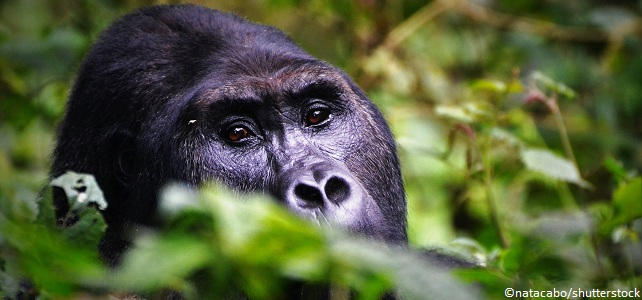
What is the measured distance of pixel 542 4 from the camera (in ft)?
22.9

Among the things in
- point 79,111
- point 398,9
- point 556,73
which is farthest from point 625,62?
point 79,111

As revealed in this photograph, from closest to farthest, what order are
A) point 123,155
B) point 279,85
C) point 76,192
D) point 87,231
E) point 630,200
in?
point 87,231
point 76,192
point 630,200
point 279,85
point 123,155

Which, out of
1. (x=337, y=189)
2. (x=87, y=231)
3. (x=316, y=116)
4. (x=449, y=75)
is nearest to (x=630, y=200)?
(x=337, y=189)

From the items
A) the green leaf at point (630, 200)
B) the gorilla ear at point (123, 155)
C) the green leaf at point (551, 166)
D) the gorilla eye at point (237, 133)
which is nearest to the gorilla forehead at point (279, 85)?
the gorilla eye at point (237, 133)

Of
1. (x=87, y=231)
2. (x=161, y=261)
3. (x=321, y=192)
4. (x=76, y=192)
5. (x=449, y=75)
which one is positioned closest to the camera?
(x=161, y=261)

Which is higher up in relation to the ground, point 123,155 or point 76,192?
point 123,155

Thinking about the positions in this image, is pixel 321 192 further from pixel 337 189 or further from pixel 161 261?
pixel 161 261

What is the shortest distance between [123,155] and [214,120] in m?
0.50

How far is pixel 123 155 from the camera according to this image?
10.7 ft

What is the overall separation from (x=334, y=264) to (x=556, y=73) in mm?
5160

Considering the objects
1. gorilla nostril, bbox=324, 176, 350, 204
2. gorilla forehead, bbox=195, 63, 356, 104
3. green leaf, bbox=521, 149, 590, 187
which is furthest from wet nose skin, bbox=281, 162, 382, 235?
green leaf, bbox=521, 149, 590, 187

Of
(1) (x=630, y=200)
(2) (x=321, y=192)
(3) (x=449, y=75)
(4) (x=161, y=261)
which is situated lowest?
(4) (x=161, y=261)

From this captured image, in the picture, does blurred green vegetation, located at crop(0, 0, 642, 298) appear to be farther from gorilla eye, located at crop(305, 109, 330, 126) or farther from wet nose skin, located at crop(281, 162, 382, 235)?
wet nose skin, located at crop(281, 162, 382, 235)

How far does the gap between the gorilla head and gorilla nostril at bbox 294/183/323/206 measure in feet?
0.19
